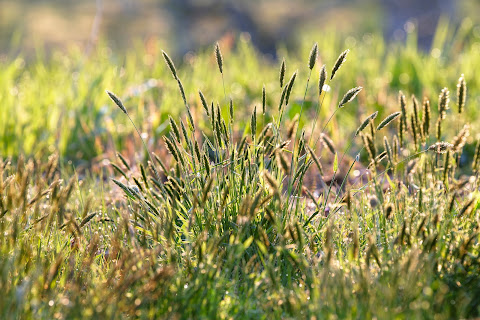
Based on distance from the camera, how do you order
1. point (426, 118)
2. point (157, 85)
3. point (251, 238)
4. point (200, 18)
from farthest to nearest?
point (200, 18) → point (157, 85) → point (426, 118) → point (251, 238)

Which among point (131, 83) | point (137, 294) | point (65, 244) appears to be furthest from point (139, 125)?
point (137, 294)

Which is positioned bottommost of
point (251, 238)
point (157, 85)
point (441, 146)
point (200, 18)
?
point (200, 18)

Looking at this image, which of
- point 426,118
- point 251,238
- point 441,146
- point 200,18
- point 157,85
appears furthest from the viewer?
point 200,18

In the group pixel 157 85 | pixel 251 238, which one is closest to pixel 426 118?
pixel 251 238

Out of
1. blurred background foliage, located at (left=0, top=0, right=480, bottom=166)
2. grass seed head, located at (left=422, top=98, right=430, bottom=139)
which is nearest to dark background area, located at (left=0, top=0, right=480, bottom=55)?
blurred background foliage, located at (left=0, top=0, right=480, bottom=166)

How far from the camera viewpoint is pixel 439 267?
1825 mm

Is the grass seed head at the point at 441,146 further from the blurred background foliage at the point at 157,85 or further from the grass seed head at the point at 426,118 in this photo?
the blurred background foliage at the point at 157,85

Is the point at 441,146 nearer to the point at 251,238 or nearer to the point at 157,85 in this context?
the point at 251,238

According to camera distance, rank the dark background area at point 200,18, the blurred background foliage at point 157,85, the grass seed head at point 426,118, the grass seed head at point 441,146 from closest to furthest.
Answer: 1. the grass seed head at point 441,146
2. the grass seed head at point 426,118
3. the blurred background foliage at point 157,85
4. the dark background area at point 200,18

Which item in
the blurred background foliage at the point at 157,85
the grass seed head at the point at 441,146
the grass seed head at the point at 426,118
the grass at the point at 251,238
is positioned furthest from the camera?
the blurred background foliage at the point at 157,85

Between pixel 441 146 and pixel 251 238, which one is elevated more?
pixel 441 146

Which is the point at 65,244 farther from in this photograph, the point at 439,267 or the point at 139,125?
the point at 139,125

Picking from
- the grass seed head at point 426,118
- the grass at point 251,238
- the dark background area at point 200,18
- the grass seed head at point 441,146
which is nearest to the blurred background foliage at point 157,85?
the grass at point 251,238

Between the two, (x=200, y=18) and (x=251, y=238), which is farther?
(x=200, y=18)
